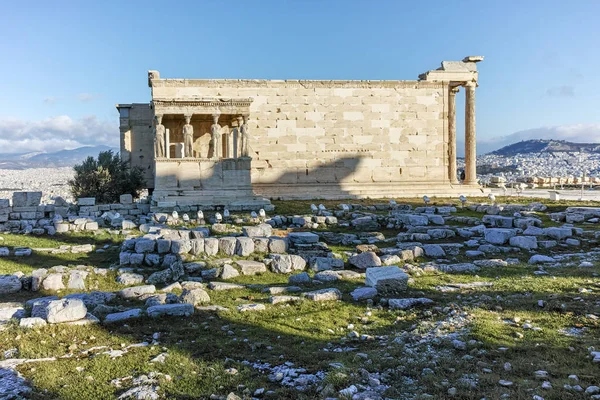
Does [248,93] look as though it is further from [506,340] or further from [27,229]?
Result: [506,340]

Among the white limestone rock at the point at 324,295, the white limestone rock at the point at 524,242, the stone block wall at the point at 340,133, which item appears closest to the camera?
the white limestone rock at the point at 324,295

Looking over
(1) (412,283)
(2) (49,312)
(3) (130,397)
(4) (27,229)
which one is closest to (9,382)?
(3) (130,397)

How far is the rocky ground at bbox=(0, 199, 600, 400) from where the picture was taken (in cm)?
431

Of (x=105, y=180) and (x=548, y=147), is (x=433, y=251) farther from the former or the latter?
(x=548, y=147)

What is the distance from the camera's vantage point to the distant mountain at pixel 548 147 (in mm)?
97750

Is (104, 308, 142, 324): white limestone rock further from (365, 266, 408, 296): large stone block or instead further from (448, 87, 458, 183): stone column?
(448, 87, 458, 183): stone column

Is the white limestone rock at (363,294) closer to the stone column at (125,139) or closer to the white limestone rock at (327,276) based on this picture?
the white limestone rock at (327,276)

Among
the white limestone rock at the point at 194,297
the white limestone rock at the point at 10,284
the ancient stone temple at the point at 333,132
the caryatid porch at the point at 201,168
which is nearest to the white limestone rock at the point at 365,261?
the white limestone rock at the point at 194,297

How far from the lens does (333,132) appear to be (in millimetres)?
24844

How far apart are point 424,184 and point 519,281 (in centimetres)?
1719

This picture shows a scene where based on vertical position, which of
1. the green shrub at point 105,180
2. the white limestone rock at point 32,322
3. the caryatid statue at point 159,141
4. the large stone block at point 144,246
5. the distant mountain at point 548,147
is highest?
the distant mountain at point 548,147

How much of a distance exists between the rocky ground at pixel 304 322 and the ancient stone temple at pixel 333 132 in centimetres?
1205

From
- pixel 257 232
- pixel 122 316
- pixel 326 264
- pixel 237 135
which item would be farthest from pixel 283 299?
pixel 237 135

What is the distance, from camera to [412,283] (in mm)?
8266
